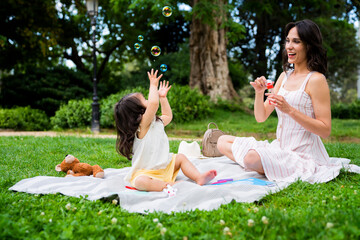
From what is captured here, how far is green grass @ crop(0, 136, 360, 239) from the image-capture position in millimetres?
2002

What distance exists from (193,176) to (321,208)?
1326mm

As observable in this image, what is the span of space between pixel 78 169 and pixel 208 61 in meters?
10.3

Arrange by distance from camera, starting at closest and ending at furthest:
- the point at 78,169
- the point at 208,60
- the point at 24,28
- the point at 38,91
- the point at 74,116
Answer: the point at 78,169 → the point at 74,116 → the point at 208,60 → the point at 38,91 → the point at 24,28

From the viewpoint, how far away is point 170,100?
34.6ft

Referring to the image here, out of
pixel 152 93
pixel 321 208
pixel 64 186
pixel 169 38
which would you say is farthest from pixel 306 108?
pixel 169 38

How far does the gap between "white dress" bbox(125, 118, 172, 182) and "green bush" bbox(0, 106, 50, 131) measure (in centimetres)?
929

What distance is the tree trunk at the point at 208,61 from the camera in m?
13.3

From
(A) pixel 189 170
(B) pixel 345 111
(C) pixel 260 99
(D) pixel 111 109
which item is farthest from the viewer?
(B) pixel 345 111

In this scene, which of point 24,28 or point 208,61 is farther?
point 24,28

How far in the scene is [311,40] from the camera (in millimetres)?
3340

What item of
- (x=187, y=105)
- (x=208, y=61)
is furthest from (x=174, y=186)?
(x=208, y=61)

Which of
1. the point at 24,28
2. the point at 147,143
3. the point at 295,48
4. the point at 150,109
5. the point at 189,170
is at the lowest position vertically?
the point at 189,170

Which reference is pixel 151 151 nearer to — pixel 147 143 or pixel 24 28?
pixel 147 143

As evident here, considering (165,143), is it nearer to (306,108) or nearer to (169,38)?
(306,108)
